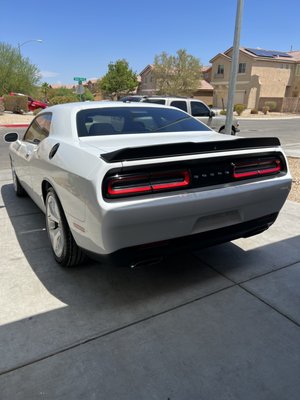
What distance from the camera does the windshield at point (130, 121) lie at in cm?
356

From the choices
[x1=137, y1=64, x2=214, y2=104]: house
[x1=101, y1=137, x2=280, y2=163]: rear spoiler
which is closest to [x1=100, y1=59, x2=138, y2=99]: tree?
[x1=137, y1=64, x2=214, y2=104]: house

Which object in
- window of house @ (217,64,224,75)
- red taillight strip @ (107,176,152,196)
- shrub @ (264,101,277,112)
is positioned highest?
red taillight strip @ (107,176,152,196)

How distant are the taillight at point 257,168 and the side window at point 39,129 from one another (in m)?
2.11

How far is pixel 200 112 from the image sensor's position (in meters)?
12.3

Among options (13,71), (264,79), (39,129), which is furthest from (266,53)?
(39,129)

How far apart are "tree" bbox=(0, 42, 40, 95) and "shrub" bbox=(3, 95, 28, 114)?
34.0 feet

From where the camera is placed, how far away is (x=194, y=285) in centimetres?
310

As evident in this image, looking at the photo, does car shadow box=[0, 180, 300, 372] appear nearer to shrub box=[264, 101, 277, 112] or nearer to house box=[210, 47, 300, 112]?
shrub box=[264, 101, 277, 112]

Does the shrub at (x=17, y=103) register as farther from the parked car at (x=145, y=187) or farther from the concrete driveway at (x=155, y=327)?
the concrete driveway at (x=155, y=327)

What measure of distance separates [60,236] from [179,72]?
50.2 metres

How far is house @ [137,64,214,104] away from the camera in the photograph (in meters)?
56.7

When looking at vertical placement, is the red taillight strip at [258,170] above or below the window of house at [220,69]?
above

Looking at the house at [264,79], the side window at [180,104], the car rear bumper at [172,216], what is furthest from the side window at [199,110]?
the house at [264,79]

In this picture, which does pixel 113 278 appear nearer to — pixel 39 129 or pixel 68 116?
pixel 68 116
